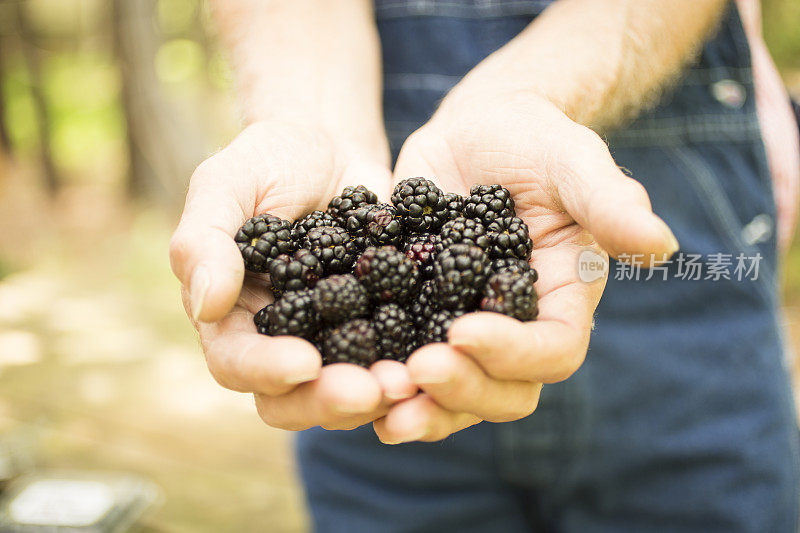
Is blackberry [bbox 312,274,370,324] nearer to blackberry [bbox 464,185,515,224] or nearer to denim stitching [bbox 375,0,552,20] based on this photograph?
blackberry [bbox 464,185,515,224]

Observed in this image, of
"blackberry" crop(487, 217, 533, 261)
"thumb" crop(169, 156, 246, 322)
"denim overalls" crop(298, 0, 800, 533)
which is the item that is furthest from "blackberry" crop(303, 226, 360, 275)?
"denim overalls" crop(298, 0, 800, 533)

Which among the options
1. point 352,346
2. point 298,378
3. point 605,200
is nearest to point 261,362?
point 298,378

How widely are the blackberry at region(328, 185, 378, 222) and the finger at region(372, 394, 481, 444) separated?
22.3 inches

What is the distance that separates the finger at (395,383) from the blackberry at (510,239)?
1.34ft

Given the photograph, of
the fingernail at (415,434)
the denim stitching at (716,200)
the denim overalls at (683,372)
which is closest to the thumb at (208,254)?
the fingernail at (415,434)

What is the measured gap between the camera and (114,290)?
4.43 m

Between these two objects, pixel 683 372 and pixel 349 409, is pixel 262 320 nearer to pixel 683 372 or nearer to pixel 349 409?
pixel 349 409

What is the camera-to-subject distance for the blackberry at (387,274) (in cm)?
135

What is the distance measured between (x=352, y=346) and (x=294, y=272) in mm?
242

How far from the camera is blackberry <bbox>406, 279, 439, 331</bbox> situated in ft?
4.58

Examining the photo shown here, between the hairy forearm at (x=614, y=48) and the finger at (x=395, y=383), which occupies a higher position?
the hairy forearm at (x=614, y=48)

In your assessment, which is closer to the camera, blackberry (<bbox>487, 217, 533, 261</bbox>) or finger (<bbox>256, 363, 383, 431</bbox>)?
finger (<bbox>256, 363, 383, 431</bbox>)

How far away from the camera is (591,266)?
1257mm

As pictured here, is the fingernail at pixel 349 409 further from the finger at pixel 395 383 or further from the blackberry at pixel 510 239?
the blackberry at pixel 510 239
